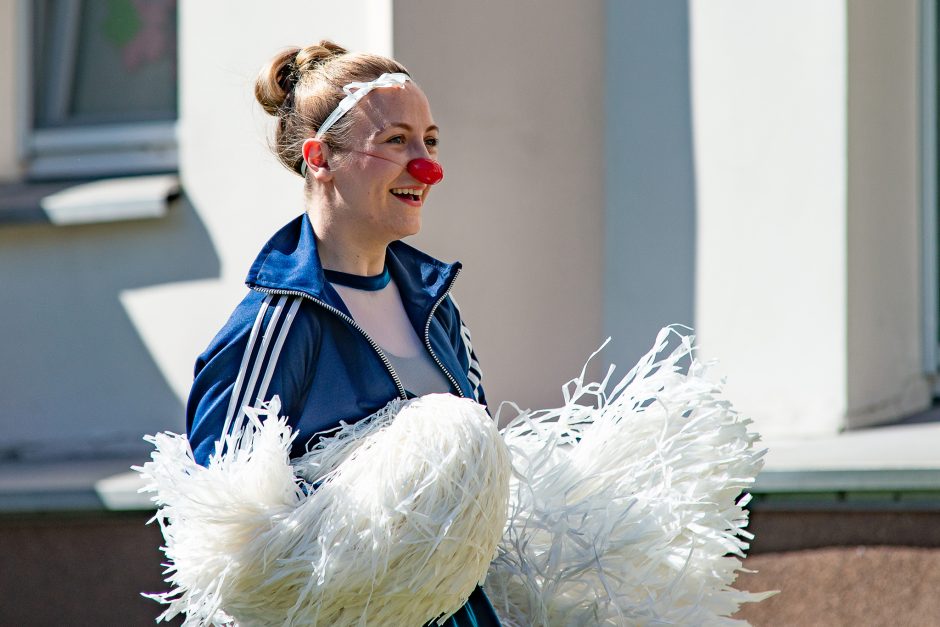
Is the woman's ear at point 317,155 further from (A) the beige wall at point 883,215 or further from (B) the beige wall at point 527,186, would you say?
(A) the beige wall at point 883,215

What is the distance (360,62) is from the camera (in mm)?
2268

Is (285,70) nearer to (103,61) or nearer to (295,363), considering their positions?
(295,363)

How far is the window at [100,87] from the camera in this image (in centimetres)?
476

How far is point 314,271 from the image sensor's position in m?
2.12

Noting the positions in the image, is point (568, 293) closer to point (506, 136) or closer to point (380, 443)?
point (506, 136)

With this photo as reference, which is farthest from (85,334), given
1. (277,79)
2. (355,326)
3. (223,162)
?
(355,326)

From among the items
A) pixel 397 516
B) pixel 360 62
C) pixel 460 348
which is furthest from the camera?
pixel 460 348

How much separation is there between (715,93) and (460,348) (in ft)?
6.14

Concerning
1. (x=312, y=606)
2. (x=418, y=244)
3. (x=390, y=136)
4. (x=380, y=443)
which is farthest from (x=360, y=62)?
(x=418, y=244)

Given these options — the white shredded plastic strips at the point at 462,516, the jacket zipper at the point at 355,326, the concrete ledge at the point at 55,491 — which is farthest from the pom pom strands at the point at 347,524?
the concrete ledge at the point at 55,491

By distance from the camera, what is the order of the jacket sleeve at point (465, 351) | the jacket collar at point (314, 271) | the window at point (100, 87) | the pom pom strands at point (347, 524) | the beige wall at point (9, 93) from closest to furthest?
the pom pom strands at point (347, 524), the jacket collar at point (314, 271), the jacket sleeve at point (465, 351), the window at point (100, 87), the beige wall at point (9, 93)

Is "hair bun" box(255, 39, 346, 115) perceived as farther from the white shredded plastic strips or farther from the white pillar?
the white pillar

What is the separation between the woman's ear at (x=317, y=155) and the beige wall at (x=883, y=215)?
2.11 m

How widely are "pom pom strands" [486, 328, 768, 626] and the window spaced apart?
292cm
